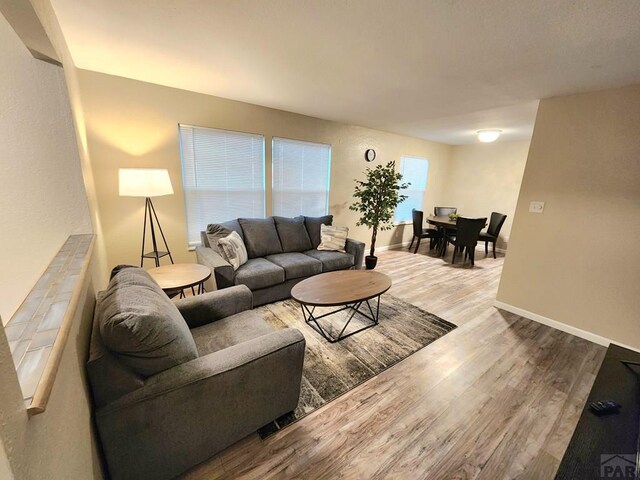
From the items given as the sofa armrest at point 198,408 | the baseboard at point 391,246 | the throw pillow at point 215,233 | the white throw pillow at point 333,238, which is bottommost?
the baseboard at point 391,246

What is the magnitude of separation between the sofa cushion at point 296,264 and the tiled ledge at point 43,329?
1.91 metres

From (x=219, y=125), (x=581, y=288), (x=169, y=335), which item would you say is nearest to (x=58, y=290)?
(x=169, y=335)

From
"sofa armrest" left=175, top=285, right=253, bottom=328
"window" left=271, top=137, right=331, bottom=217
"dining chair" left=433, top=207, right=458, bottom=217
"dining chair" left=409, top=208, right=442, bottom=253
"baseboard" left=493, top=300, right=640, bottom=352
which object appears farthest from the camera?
"dining chair" left=433, top=207, right=458, bottom=217

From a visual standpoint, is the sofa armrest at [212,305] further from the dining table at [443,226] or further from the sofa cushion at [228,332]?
the dining table at [443,226]

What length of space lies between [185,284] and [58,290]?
4.01 feet

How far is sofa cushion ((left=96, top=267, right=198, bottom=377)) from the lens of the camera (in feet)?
3.26

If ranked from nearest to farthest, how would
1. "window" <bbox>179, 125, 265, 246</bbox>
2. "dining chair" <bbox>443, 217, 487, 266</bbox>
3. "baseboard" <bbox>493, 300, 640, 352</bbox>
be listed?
1. "baseboard" <bbox>493, 300, 640, 352</bbox>
2. "window" <bbox>179, 125, 265, 246</bbox>
3. "dining chair" <bbox>443, 217, 487, 266</bbox>

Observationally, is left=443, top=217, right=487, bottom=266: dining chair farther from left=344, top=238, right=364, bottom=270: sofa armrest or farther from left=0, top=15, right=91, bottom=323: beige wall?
left=0, top=15, right=91, bottom=323: beige wall

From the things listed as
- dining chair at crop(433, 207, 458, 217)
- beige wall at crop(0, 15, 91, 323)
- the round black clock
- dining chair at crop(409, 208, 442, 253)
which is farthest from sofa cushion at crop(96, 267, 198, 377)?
dining chair at crop(433, 207, 458, 217)

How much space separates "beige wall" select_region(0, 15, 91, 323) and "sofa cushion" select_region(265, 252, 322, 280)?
1.86 m

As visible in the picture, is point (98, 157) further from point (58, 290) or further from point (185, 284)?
point (58, 290)

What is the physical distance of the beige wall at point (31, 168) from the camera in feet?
4.59

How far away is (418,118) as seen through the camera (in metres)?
3.71

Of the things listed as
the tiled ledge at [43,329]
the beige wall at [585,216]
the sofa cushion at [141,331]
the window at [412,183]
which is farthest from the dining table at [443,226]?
the tiled ledge at [43,329]
